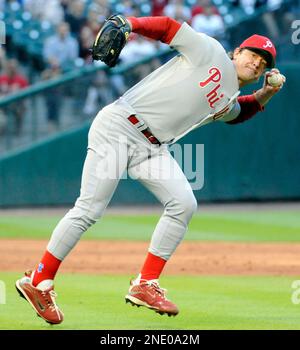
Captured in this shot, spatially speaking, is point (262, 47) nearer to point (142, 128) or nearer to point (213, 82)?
point (213, 82)

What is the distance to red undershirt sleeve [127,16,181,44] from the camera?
5.70 meters

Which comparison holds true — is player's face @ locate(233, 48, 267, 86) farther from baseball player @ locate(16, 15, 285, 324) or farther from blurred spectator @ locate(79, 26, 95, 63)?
blurred spectator @ locate(79, 26, 95, 63)

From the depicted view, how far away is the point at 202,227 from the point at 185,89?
6912 mm

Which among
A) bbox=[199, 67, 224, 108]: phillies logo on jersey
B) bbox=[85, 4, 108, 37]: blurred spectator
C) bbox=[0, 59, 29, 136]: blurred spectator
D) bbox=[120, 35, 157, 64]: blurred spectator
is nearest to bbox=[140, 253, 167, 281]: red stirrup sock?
bbox=[199, 67, 224, 108]: phillies logo on jersey

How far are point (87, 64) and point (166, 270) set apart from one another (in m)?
7.34

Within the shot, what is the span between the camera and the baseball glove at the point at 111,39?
5.59 m

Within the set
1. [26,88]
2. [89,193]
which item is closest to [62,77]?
[26,88]

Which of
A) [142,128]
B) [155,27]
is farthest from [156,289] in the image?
[155,27]

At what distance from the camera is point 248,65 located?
19.7 feet

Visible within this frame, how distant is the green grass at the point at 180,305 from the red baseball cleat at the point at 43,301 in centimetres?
6

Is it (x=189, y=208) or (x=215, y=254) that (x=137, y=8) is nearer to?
(x=215, y=254)
